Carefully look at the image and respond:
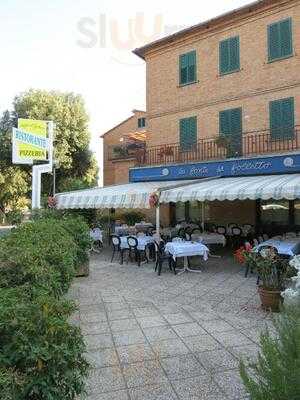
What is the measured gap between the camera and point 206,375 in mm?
4980

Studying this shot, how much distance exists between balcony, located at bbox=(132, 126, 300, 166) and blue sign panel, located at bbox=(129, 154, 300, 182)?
22.9 inches

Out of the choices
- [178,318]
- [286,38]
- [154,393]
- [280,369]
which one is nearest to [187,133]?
[286,38]

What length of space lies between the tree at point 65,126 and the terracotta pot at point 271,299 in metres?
26.7

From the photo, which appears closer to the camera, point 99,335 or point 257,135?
point 99,335

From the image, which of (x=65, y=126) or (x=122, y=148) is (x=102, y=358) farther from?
(x=65, y=126)

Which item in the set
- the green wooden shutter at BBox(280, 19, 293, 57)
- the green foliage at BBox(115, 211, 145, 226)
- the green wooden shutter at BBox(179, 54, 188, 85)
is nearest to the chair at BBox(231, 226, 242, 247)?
the green foliage at BBox(115, 211, 145, 226)

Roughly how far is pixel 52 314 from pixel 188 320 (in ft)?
14.9

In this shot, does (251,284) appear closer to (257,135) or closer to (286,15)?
(257,135)

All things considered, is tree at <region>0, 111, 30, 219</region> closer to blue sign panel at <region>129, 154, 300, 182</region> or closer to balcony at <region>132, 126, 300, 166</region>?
blue sign panel at <region>129, 154, 300, 182</region>

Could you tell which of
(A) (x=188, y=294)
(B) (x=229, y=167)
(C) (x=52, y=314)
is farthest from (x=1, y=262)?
(B) (x=229, y=167)

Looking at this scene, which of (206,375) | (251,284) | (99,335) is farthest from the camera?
(251,284)

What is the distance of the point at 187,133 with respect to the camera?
20.3 meters

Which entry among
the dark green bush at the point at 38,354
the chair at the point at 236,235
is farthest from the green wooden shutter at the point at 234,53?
the dark green bush at the point at 38,354

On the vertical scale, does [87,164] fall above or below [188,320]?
above
